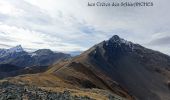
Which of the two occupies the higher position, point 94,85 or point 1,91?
point 1,91

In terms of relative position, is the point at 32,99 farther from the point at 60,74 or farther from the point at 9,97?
the point at 60,74

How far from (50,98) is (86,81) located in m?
124

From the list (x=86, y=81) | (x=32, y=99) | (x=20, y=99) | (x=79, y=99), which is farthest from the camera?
(x=86, y=81)

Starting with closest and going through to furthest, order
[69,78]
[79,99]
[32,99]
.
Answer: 1. [32,99]
2. [79,99]
3. [69,78]

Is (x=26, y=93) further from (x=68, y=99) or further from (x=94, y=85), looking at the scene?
(x=94, y=85)

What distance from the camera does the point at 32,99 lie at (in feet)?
211

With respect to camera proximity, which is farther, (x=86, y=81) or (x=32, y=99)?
(x=86, y=81)

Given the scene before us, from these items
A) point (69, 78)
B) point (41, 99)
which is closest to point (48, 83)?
point (69, 78)

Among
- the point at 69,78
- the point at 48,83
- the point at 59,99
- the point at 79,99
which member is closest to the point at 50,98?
the point at 59,99

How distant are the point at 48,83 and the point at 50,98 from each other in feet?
194

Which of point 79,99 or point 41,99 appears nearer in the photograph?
point 41,99

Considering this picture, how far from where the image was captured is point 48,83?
12912 centimetres

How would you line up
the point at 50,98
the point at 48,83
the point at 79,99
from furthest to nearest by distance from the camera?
the point at 48,83
the point at 79,99
the point at 50,98

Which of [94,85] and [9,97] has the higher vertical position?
[9,97]
